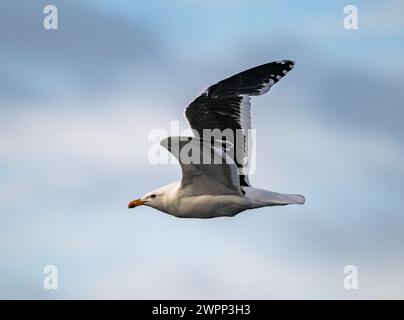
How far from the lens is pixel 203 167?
12242mm

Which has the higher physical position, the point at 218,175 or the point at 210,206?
the point at 218,175

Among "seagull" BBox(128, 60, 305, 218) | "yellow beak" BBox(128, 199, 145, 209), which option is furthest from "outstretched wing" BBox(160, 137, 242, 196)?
"yellow beak" BBox(128, 199, 145, 209)

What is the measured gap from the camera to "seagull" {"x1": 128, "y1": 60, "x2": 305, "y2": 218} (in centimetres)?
1237

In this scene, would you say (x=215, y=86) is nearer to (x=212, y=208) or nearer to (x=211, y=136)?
(x=211, y=136)

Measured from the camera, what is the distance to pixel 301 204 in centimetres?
1274

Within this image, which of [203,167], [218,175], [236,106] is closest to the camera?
[203,167]

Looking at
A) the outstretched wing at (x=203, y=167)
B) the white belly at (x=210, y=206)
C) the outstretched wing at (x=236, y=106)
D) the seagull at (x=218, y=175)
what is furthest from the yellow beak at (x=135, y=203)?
the outstretched wing at (x=236, y=106)

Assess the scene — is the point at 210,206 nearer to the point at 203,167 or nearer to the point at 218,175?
the point at 218,175

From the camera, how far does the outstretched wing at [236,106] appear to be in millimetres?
12930

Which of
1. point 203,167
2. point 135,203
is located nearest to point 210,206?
point 203,167

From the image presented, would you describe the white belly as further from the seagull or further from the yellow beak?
the yellow beak

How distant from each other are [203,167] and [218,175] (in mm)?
282

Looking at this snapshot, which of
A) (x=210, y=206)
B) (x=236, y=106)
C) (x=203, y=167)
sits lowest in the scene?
(x=210, y=206)

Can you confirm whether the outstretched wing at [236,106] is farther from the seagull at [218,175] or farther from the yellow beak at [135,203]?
the yellow beak at [135,203]
